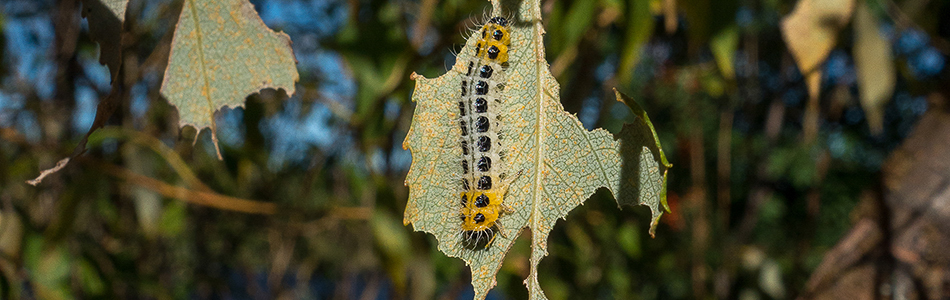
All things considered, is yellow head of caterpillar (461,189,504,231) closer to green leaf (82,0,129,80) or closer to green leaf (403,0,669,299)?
green leaf (403,0,669,299)

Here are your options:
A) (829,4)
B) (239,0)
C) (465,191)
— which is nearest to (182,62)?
(239,0)

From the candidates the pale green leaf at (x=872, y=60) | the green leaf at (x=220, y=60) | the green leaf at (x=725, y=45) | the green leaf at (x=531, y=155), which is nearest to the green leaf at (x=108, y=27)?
the green leaf at (x=220, y=60)

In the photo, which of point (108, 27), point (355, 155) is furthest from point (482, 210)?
point (355, 155)

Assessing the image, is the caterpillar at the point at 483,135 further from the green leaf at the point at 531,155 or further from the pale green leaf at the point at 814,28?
the pale green leaf at the point at 814,28

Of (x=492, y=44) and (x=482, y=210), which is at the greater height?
(x=492, y=44)

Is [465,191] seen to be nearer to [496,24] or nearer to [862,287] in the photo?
[496,24]

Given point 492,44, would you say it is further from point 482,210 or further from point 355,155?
point 355,155

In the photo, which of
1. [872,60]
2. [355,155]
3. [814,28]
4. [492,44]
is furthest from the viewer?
[355,155]

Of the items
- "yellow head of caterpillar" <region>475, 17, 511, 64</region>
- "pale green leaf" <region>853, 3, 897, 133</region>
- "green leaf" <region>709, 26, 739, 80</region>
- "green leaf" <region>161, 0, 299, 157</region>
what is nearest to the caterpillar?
"yellow head of caterpillar" <region>475, 17, 511, 64</region>
